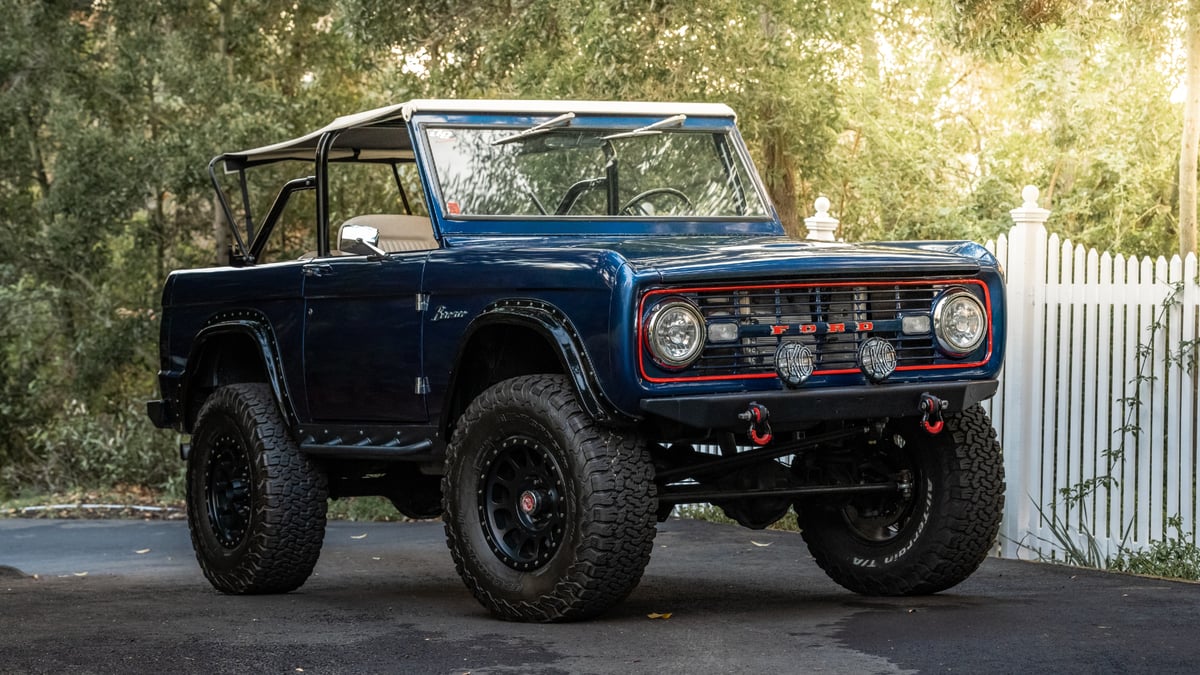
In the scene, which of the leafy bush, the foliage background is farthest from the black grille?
the foliage background

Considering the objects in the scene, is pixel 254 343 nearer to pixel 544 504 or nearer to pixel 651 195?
pixel 651 195

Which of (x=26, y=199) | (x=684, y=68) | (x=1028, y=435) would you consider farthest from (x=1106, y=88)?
(x=26, y=199)

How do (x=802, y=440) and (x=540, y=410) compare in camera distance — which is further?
(x=802, y=440)

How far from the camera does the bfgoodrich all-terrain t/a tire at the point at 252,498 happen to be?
8.22m

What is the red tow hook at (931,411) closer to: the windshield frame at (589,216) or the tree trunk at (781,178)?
the windshield frame at (589,216)

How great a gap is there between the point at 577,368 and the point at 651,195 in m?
2.02

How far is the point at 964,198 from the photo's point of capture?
2147cm

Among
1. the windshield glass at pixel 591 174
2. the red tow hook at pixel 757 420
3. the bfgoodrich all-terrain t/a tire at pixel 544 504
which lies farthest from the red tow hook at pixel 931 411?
the windshield glass at pixel 591 174

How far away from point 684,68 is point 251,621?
9.85 metres

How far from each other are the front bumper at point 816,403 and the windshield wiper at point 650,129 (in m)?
2.13

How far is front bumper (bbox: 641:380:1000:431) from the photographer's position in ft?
20.5

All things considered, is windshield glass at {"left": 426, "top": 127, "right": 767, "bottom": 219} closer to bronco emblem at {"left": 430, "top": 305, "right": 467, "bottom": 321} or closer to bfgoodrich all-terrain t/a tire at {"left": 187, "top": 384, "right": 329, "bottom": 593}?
bronco emblem at {"left": 430, "top": 305, "right": 467, "bottom": 321}

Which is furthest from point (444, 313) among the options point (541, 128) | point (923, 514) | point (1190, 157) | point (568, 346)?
point (1190, 157)

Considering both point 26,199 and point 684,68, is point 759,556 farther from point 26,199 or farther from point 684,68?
point 26,199
